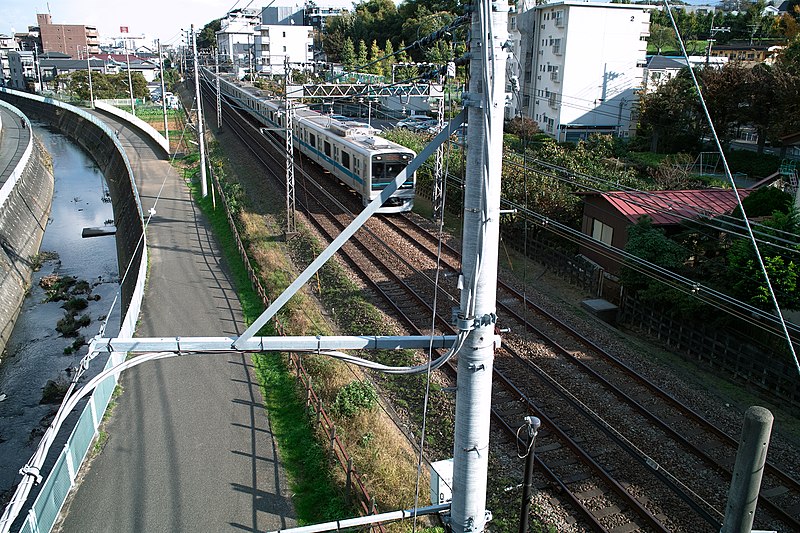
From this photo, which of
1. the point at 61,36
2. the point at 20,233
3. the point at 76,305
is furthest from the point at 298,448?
the point at 61,36

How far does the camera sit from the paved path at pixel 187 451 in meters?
7.62

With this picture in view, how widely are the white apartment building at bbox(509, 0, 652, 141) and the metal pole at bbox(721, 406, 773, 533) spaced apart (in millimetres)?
35670

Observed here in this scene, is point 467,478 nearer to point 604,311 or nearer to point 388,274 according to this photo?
point 604,311

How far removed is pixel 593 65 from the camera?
37.0 metres

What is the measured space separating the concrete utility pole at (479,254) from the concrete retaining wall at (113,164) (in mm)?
12574

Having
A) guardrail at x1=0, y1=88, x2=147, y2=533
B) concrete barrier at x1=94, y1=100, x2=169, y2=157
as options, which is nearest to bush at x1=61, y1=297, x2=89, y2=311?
guardrail at x1=0, y1=88, x2=147, y2=533

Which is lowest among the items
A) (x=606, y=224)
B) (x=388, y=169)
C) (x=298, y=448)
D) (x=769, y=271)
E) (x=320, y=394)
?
(x=298, y=448)

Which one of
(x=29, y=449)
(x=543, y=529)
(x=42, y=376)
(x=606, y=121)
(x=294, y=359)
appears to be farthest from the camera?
(x=606, y=121)

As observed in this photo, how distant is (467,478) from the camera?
4.47m

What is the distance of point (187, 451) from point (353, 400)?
8.20ft

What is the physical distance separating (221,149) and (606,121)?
22047 millimetres

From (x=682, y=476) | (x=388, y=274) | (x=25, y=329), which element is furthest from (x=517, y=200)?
(x=25, y=329)

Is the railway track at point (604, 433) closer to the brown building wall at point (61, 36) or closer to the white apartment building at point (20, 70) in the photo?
the white apartment building at point (20, 70)

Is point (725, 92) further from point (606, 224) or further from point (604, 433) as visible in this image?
point (604, 433)
